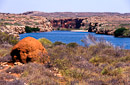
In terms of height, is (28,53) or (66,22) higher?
(28,53)

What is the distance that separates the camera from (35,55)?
457 inches

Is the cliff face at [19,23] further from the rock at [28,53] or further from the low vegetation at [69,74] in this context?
the low vegetation at [69,74]

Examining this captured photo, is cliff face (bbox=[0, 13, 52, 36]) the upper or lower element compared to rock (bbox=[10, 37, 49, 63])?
lower

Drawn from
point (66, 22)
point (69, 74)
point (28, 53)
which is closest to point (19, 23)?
point (66, 22)

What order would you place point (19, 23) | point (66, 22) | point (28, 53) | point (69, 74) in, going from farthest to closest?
1. point (66, 22)
2. point (19, 23)
3. point (28, 53)
4. point (69, 74)

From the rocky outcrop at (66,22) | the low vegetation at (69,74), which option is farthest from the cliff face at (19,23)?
the low vegetation at (69,74)

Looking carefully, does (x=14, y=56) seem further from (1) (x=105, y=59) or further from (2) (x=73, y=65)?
(1) (x=105, y=59)

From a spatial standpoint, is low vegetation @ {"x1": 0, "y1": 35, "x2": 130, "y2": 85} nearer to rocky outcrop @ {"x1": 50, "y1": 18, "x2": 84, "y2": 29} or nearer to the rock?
the rock

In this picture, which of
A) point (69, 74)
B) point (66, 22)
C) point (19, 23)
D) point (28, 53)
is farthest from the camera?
point (66, 22)

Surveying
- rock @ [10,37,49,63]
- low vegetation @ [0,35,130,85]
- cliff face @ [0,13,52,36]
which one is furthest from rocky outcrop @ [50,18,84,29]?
rock @ [10,37,49,63]

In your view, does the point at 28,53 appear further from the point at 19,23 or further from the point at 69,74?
the point at 19,23

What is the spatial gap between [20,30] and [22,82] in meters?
72.6

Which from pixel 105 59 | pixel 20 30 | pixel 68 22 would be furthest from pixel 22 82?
pixel 68 22

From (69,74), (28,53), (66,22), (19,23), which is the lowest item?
(66,22)
